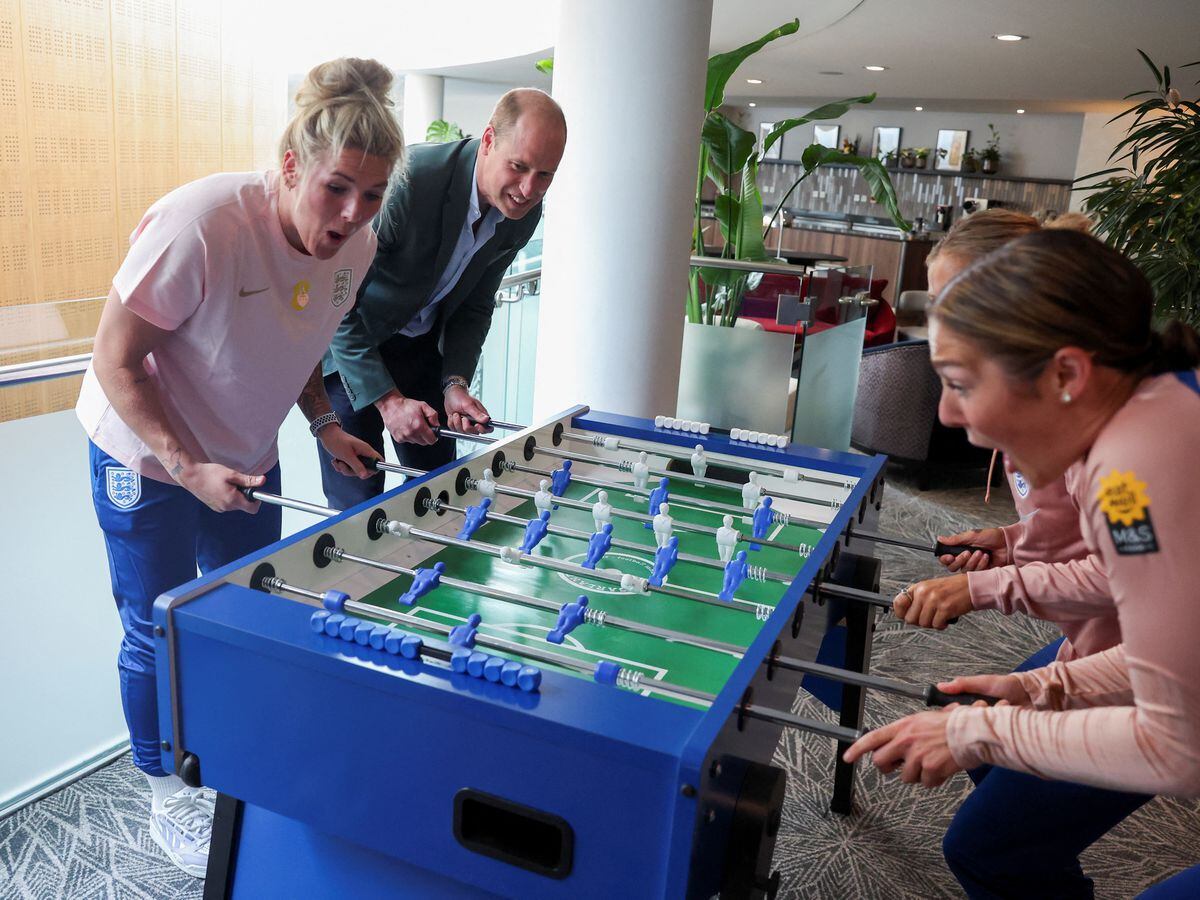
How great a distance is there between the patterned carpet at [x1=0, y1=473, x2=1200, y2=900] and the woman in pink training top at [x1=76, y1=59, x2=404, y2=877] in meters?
0.18

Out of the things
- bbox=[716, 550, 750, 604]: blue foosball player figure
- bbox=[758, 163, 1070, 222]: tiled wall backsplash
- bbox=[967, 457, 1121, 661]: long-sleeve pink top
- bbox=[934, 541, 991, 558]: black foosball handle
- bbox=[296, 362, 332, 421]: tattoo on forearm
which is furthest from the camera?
bbox=[758, 163, 1070, 222]: tiled wall backsplash

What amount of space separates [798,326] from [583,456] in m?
1.83

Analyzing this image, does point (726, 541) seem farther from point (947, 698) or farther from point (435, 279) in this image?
point (435, 279)

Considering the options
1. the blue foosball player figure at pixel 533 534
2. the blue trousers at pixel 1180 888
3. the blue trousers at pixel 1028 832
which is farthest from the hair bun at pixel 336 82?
the blue trousers at pixel 1180 888

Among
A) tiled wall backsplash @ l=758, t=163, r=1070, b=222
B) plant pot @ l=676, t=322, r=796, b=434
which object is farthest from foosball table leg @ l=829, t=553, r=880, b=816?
tiled wall backsplash @ l=758, t=163, r=1070, b=222

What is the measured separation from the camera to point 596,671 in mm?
1347

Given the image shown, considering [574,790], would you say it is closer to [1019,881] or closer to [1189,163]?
[1019,881]

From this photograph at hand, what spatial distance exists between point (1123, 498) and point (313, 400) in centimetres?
170

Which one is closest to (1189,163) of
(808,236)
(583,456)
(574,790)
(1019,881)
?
(583,456)

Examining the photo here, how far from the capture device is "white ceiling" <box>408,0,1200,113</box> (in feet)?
18.9

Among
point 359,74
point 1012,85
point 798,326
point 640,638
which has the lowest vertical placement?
point 640,638

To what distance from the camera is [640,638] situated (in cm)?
169

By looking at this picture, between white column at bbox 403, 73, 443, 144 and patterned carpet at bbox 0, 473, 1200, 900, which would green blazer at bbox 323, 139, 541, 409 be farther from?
white column at bbox 403, 73, 443, 144

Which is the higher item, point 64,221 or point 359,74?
point 359,74
